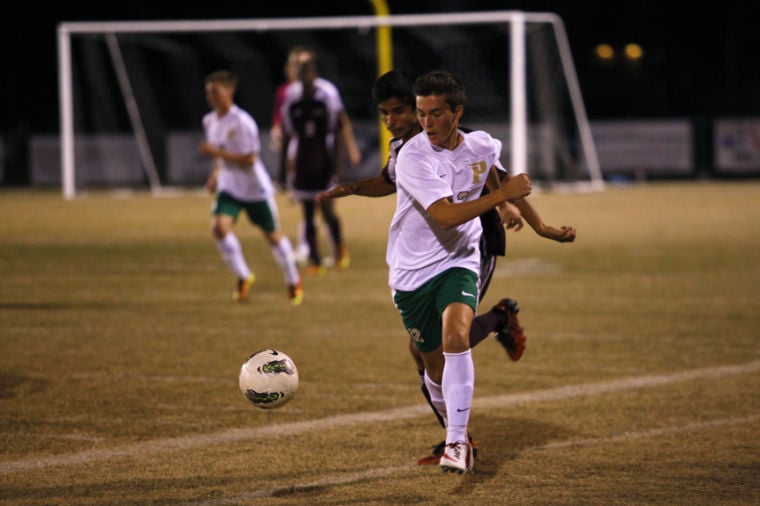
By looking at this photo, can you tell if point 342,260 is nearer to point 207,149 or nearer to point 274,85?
point 207,149

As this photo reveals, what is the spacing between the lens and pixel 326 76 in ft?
111

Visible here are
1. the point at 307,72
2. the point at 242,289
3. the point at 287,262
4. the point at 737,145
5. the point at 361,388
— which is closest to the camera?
the point at 361,388

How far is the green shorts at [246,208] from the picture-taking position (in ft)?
39.2

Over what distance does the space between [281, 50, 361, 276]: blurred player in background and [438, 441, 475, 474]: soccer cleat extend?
898 cm

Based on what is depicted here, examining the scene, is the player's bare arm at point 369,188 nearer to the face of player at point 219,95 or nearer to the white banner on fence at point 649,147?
the face of player at point 219,95

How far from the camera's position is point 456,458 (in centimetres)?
554

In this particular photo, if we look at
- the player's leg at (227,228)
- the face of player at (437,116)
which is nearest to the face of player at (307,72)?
the player's leg at (227,228)

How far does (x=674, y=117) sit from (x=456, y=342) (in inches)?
1345

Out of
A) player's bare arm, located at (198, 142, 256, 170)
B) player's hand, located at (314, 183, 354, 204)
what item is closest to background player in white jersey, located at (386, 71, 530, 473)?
player's hand, located at (314, 183, 354, 204)

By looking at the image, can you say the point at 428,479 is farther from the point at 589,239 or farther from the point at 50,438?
the point at 589,239

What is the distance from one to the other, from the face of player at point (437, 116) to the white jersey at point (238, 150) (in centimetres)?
623

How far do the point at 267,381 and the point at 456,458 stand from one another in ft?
3.81

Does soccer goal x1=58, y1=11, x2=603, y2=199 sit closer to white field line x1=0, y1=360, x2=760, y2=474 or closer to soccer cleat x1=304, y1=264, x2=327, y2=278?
soccer cleat x1=304, y1=264, x2=327, y2=278

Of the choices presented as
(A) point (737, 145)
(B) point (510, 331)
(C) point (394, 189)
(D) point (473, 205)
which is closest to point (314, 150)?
(B) point (510, 331)
